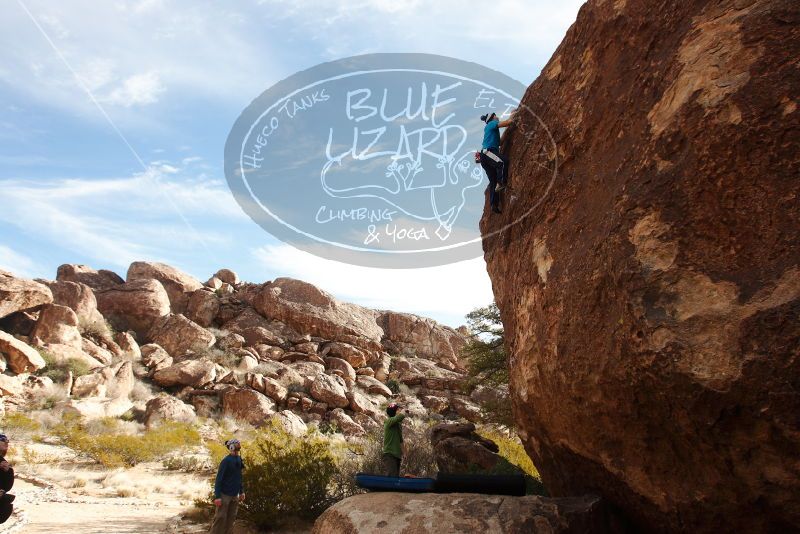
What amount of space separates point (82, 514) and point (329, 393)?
14817 millimetres

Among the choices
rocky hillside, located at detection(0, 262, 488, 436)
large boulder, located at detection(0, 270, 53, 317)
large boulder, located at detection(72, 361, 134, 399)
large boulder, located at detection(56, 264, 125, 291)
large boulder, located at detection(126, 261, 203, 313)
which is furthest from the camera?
large boulder, located at detection(126, 261, 203, 313)

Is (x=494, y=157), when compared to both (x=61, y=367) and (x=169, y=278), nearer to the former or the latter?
(x=61, y=367)

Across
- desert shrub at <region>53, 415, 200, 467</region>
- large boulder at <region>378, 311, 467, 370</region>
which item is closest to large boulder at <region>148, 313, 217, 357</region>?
desert shrub at <region>53, 415, 200, 467</region>

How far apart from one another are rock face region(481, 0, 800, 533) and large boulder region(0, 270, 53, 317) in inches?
1017

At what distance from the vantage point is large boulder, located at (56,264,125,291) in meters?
32.5

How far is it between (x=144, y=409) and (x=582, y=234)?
2030 cm

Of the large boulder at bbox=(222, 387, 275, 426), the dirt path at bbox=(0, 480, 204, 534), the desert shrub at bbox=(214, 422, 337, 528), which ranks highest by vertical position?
the large boulder at bbox=(222, 387, 275, 426)

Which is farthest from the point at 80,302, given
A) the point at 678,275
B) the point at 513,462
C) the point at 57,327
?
the point at 678,275

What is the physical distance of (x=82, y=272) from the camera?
109 feet

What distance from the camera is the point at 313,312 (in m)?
33.4

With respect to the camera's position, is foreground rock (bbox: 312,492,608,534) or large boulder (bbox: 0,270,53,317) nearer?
foreground rock (bbox: 312,492,608,534)

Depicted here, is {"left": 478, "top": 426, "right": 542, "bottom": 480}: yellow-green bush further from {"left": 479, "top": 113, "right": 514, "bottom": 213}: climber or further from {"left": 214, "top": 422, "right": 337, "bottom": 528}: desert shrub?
{"left": 479, "top": 113, "right": 514, "bottom": 213}: climber

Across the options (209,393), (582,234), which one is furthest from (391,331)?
(582,234)

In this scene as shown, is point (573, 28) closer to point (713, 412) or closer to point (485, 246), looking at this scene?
point (485, 246)
